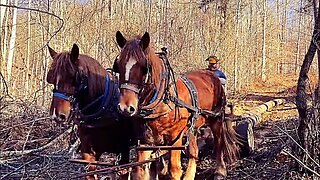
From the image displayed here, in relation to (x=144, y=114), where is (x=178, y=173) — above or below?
below

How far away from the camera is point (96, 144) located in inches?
178

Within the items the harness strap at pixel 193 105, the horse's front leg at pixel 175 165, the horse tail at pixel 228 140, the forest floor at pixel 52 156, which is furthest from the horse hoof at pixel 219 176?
the horse's front leg at pixel 175 165

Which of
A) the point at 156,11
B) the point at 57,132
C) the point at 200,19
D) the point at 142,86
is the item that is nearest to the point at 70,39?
the point at 156,11

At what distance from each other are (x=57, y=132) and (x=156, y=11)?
40.2 ft

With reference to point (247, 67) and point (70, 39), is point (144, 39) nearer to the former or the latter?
point (70, 39)

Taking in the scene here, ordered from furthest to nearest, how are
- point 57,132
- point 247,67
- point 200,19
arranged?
point 247,67, point 200,19, point 57,132

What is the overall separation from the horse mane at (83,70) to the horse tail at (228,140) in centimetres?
221

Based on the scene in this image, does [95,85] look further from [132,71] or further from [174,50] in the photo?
[174,50]

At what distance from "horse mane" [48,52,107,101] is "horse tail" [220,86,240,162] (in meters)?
2.21

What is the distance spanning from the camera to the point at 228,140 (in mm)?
6211

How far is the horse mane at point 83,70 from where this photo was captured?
4.07 metres

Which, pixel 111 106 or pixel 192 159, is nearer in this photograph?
pixel 111 106

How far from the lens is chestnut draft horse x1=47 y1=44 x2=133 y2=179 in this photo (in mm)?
4020

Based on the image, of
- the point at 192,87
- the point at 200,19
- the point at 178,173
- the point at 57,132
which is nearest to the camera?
the point at 178,173
